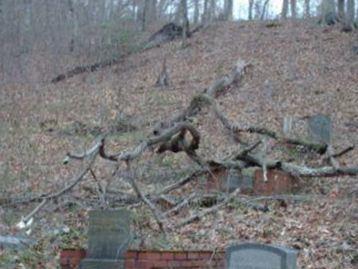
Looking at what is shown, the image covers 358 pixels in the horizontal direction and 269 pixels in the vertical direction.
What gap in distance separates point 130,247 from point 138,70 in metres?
20.6

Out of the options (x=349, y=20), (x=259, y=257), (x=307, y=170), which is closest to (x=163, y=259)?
(x=259, y=257)

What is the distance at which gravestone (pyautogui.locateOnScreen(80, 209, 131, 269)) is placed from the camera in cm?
895

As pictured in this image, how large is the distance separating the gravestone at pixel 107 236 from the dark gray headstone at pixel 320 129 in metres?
7.83

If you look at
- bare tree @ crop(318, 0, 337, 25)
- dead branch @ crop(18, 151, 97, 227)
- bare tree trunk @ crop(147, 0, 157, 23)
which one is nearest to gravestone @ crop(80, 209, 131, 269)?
dead branch @ crop(18, 151, 97, 227)

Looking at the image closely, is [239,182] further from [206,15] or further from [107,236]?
[206,15]

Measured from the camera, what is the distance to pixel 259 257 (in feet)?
25.8

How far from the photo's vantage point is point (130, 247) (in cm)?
948

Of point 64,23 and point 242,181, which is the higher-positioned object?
point 64,23

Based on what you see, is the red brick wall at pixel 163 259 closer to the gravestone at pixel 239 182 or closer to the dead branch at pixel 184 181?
the dead branch at pixel 184 181

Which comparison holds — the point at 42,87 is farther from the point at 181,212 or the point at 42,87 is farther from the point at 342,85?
the point at 181,212

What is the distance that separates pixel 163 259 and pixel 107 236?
84cm

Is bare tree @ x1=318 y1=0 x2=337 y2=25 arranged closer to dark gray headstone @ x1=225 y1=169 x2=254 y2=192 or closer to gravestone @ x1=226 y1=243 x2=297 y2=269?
dark gray headstone @ x1=225 y1=169 x2=254 y2=192

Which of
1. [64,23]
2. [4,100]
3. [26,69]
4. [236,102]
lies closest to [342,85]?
[236,102]

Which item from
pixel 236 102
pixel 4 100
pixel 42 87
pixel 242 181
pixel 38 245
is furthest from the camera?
pixel 42 87
